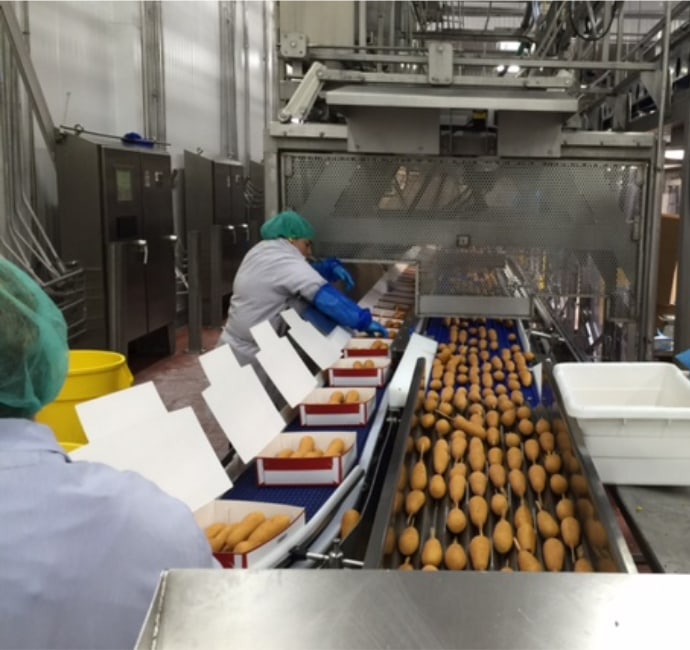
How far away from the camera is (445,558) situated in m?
1.48

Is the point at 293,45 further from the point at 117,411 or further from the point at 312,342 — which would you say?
the point at 117,411

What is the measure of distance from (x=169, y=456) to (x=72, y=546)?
1.49 ft

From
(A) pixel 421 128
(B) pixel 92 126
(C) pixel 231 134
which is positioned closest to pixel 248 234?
(C) pixel 231 134

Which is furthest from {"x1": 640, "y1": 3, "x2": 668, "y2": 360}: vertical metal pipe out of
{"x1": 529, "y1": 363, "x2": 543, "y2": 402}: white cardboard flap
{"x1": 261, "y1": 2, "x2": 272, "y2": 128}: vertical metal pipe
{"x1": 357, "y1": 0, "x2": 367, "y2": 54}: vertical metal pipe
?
{"x1": 261, "y1": 2, "x2": 272, "y2": 128}: vertical metal pipe

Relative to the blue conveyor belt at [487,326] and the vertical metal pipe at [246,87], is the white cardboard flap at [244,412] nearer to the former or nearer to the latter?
the blue conveyor belt at [487,326]

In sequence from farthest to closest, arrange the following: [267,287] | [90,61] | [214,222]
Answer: [214,222], [90,61], [267,287]

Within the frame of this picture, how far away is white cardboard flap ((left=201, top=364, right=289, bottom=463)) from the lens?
5.27ft

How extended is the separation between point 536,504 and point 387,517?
0.54 meters

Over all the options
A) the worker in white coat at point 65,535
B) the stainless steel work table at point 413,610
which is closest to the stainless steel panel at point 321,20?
the worker in white coat at point 65,535

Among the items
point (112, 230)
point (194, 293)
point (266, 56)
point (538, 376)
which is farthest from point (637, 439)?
point (266, 56)

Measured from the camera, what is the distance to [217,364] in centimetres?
175

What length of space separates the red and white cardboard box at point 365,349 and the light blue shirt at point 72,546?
178cm

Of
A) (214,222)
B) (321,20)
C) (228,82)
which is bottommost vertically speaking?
(214,222)

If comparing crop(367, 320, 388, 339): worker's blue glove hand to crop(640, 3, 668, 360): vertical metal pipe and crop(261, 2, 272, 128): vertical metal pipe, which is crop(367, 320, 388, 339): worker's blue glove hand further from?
crop(261, 2, 272, 128): vertical metal pipe
